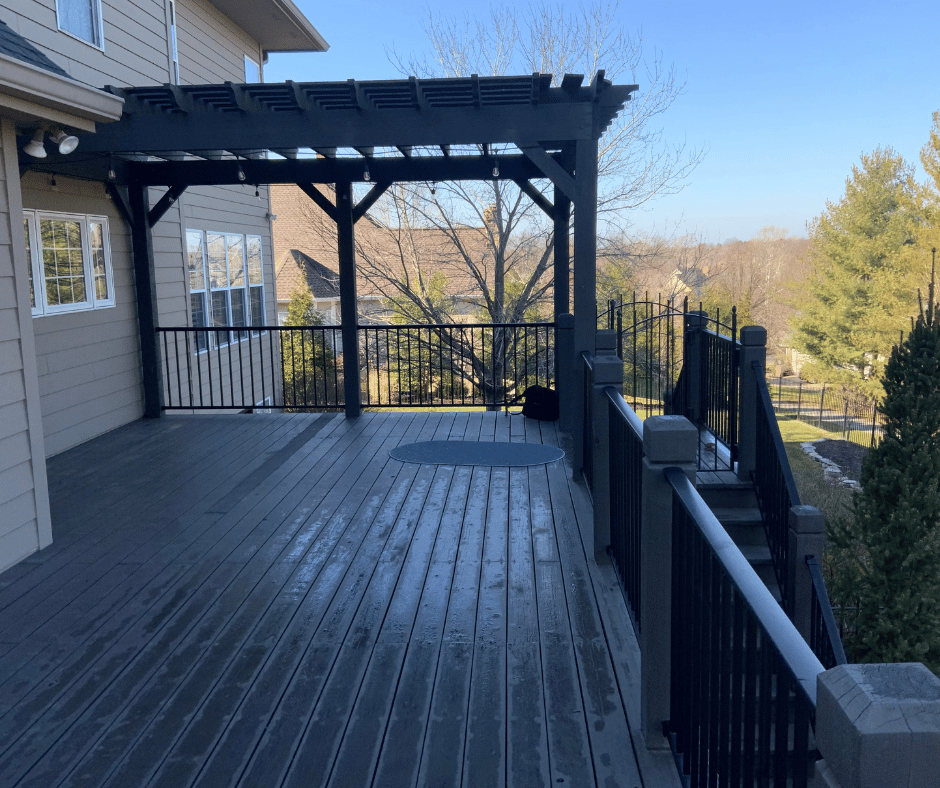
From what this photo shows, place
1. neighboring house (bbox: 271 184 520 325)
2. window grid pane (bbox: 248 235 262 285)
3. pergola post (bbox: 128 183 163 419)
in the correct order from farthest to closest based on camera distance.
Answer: neighboring house (bbox: 271 184 520 325) → window grid pane (bbox: 248 235 262 285) → pergola post (bbox: 128 183 163 419)

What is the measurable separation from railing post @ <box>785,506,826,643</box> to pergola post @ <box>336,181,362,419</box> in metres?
4.49

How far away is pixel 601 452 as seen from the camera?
12.7 ft

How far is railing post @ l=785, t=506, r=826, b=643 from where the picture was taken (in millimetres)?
4699

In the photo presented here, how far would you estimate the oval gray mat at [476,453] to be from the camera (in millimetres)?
6168

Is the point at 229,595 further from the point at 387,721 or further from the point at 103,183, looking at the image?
the point at 103,183

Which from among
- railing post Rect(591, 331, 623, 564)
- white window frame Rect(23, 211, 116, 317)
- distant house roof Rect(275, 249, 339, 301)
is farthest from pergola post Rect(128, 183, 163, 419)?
distant house roof Rect(275, 249, 339, 301)

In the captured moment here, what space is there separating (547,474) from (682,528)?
12.1 feet

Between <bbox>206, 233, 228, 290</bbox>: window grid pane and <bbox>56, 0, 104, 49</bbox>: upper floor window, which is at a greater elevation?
<bbox>56, 0, 104, 49</bbox>: upper floor window

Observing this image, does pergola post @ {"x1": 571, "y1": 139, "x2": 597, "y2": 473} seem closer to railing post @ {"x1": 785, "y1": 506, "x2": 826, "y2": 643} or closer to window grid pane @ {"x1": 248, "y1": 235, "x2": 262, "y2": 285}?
railing post @ {"x1": 785, "y1": 506, "x2": 826, "y2": 643}

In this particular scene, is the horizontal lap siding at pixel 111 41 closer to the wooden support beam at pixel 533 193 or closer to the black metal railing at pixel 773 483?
the wooden support beam at pixel 533 193

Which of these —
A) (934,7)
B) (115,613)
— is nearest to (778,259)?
(934,7)

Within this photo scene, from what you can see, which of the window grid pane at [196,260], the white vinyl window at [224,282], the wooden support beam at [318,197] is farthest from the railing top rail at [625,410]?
the window grid pane at [196,260]

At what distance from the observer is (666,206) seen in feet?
60.2

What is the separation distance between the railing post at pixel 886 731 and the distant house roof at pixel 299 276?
24016mm
